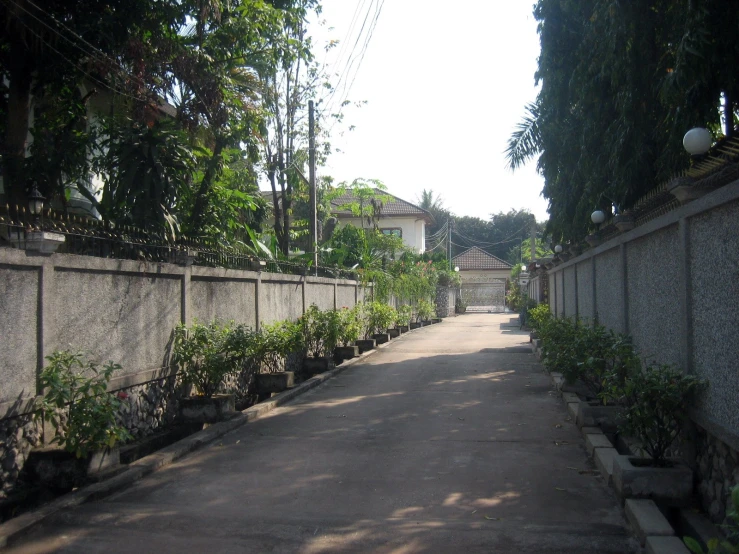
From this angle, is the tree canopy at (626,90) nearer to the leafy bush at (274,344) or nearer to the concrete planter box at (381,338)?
the leafy bush at (274,344)

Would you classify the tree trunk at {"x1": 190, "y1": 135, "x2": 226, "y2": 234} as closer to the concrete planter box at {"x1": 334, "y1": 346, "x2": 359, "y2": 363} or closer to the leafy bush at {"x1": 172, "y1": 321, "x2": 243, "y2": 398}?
the leafy bush at {"x1": 172, "y1": 321, "x2": 243, "y2": 398}

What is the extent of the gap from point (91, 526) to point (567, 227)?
13045mm

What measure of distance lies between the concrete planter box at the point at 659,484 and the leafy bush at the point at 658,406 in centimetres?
26

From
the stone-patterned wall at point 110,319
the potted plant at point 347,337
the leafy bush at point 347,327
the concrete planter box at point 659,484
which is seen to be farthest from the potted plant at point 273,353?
the concrete planter box at point 659,484

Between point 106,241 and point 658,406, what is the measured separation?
5.90 meters

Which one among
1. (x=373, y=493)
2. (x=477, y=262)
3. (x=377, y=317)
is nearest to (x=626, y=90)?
(x=373, y=493)

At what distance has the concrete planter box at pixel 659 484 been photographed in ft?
17.4

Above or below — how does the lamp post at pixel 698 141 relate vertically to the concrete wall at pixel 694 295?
above

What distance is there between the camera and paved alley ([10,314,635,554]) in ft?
16.2

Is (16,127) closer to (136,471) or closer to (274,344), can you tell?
(274,344)

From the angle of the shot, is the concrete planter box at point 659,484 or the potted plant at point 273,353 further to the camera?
the potted plant at point 273,353

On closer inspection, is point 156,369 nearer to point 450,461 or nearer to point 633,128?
point 450,461

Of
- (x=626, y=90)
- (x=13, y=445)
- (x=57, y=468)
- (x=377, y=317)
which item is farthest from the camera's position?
(x=377, y=317)

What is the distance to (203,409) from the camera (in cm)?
902
